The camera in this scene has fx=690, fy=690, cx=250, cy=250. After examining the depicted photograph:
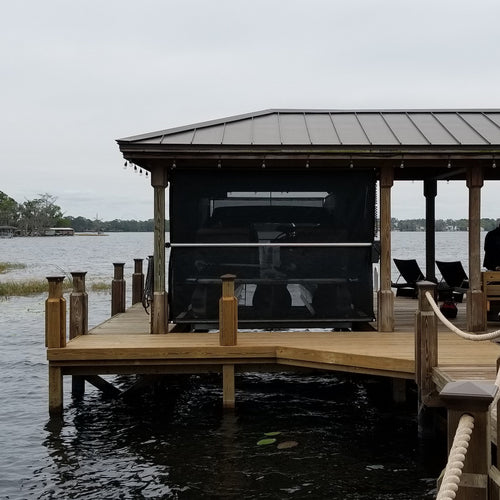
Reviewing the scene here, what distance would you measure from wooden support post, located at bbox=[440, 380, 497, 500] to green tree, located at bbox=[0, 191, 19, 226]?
14040cm

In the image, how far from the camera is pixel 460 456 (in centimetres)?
279

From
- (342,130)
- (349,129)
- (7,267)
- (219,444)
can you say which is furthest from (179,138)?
(7,267)

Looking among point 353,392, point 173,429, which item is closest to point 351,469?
point 173,429

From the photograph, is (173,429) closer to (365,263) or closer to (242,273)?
(242,273)

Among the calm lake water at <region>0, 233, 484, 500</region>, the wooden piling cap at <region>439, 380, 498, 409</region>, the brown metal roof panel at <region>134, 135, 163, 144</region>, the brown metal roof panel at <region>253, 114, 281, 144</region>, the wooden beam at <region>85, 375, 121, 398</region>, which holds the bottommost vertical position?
the calm lake water at <region>0, 233, 484, 500</region>

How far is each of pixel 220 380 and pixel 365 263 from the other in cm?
341

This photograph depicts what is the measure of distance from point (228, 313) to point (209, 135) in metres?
2.81

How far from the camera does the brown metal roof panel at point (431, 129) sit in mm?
9711

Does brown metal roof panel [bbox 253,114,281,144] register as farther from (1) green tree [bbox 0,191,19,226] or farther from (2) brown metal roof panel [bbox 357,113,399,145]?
(1) green tree [bbox 0,191,19,226]

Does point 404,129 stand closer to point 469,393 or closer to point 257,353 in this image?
point 257,353

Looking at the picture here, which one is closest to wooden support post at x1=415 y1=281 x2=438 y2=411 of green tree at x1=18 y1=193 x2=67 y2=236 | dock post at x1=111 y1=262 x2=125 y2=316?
dock post at x1=111 y1=262 x2=125 y2=316

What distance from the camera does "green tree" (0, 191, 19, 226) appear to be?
135 m

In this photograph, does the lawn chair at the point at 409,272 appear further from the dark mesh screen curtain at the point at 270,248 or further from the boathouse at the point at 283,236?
the dark mesh screen curtain at the point at 270,248

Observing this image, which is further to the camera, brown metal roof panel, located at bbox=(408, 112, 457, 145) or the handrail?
the handrail
